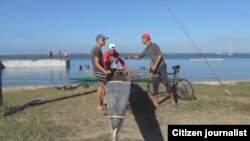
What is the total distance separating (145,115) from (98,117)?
1212mm

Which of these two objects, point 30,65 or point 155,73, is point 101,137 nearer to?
point 155,73

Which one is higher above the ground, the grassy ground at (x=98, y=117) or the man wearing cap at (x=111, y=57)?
the man wearing cap at (x=111, y=57)

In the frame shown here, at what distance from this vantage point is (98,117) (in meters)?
10.8

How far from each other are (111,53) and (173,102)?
222cm

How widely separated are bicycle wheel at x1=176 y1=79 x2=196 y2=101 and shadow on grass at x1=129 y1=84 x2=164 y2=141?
0.94m

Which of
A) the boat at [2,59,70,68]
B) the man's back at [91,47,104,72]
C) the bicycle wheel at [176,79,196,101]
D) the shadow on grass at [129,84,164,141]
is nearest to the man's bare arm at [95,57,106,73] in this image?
the man's back at [91,47,104,72]

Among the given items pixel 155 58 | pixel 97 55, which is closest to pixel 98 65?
pixel 97 55

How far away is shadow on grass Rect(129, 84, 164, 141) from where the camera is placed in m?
9.34

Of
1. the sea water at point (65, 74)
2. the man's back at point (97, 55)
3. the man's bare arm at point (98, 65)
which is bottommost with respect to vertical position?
the sea water at point (65, 74)

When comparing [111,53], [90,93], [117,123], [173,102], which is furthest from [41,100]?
[117,123]

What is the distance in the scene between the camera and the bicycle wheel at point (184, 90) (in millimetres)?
13047

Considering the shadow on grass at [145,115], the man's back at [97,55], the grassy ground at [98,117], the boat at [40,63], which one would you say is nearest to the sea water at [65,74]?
the boat at [40,63]

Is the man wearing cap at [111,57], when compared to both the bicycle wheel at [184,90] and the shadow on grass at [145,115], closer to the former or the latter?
the shadow on grass at [145,115]

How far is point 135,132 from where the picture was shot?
950 centimetres
